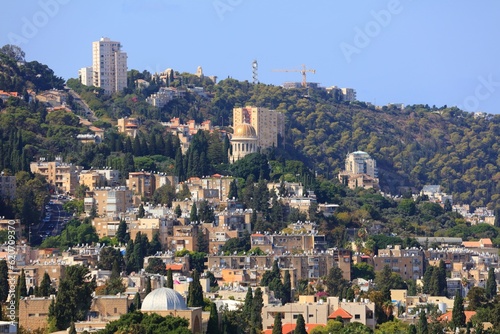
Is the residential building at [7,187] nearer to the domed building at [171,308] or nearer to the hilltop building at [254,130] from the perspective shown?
the hilltop building at [254,130]

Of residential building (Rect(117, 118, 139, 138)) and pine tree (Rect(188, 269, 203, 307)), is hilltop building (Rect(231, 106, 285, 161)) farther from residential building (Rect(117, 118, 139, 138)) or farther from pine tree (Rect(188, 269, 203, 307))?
pine tree (Rect(188, 269, 203, 307))

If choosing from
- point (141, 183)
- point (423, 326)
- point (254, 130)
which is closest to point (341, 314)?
point (423, 326)


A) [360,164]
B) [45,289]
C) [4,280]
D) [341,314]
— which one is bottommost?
[341,314]

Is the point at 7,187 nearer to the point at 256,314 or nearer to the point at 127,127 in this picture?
the point at 127,127

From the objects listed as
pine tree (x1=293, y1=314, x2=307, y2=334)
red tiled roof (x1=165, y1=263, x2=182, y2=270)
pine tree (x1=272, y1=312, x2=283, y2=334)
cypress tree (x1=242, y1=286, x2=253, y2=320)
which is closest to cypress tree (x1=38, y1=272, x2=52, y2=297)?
cypress tree (x1=242, y1=286, x2=253, y2=320)

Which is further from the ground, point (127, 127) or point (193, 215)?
point (127, 127)

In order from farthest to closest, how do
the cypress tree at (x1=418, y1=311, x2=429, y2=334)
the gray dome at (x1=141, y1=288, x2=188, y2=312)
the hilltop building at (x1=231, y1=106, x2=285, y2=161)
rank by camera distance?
the hilltop building at (x1=231, y1=106, x2=285, y2=161)
the cypress tree at (x1=418, y1=311, x2=429, y2=334)
the gray dome at (x1=141, y1=288, x2=188, y2=312)

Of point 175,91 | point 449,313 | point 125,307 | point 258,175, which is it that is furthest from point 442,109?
point 125,307
